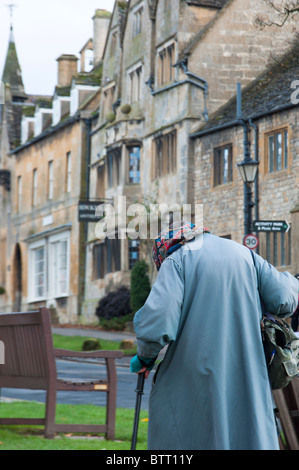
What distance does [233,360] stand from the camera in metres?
5.11

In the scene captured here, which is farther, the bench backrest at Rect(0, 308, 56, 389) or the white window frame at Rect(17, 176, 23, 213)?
the white window frame at Rect(17, 176, 23, 213)

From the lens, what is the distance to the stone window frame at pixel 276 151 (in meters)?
28.8

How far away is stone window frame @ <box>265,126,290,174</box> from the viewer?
28.8 meters

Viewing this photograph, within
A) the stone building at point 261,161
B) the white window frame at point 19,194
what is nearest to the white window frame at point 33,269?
the white window frame at point 19,194

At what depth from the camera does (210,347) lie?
509 cm

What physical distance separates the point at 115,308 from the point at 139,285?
2066mm

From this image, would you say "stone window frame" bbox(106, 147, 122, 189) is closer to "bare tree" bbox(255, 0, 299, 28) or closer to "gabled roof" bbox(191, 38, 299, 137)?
"gabled roof" bbox(191, 38, 299, 137)

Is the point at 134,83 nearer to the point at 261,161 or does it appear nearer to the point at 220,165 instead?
the point at 220,165

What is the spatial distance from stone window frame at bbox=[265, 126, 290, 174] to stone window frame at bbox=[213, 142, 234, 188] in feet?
6.43

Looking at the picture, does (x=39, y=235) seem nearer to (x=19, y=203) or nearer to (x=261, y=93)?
(x=19, y=203)

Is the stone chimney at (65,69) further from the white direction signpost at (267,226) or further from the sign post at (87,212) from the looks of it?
the white direction signpost at (267,226)

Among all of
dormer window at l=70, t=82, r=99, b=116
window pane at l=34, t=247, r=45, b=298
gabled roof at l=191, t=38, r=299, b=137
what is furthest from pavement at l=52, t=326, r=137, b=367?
dormer window at l=70, t=82, r=99, b=116

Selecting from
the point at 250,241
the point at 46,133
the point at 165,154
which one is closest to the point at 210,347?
the point at 250,241

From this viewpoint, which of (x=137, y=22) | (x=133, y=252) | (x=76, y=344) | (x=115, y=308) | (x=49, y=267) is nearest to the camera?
(x=76, y=344)
